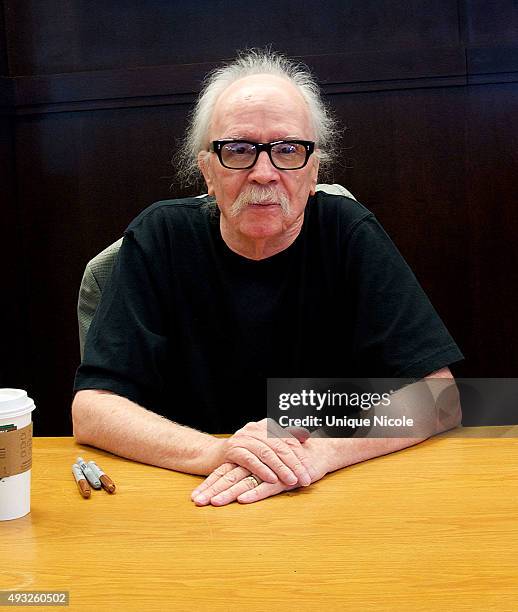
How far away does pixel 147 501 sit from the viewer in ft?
3.71

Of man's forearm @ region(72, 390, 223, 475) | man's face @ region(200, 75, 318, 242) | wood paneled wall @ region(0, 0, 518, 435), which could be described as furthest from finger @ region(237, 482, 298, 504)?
wood paneled wall @ region(0, 0, 518, 435)

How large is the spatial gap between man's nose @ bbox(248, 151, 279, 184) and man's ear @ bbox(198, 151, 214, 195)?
0.55 ft

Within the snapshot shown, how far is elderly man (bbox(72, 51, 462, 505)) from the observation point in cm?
155

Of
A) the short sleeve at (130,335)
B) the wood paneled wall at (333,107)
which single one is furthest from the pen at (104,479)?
the wood paneled wall at (333,107)

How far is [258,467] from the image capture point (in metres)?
1.16

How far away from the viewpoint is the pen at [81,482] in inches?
45.2

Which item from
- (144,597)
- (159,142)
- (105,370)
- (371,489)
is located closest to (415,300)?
(371,489)

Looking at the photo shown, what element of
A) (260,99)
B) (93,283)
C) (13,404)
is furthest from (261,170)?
(13,404)

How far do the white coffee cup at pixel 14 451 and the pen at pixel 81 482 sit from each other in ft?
0.34

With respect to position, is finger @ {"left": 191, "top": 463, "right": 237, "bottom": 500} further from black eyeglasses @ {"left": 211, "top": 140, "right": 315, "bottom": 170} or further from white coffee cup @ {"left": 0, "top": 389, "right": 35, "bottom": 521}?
black eyeglasses @ {"left": 211, "top": 140, "right": 315, "bottom": 170}

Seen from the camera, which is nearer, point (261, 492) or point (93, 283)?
point (261, 492)

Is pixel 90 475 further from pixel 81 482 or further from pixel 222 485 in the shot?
pixel 222 485

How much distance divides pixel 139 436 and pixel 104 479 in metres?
0.15

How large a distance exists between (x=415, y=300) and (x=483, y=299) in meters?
1.13
